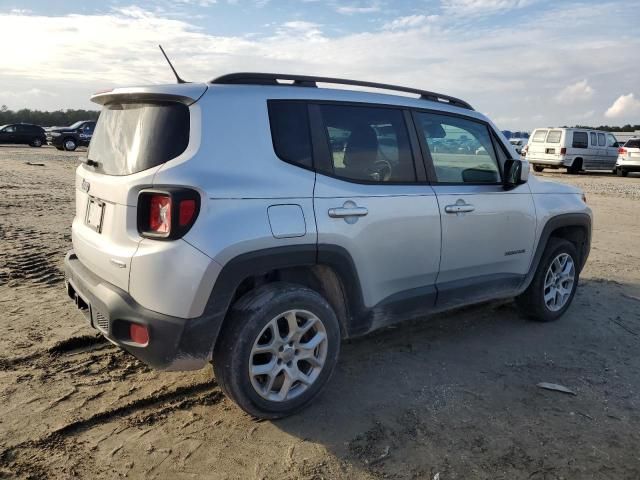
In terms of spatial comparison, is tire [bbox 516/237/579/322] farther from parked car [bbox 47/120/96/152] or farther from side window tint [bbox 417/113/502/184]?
parked car [bbox 47/120/96/152]

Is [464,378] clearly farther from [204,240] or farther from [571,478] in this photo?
[204,240]

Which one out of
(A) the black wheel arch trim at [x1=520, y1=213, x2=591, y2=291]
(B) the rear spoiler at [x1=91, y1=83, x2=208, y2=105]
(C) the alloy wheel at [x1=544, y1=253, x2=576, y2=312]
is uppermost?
(B) the rear spoiler at [x1=91, y1=83, x2=208, y2=105]

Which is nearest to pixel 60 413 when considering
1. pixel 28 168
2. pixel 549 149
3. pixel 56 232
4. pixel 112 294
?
pixel 112 294

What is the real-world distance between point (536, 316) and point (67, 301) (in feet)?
13.6

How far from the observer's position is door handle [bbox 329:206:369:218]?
10.4 ft

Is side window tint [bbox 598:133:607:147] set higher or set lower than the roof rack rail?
higher

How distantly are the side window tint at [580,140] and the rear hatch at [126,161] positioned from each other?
21591mm

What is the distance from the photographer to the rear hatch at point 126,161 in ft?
9.27

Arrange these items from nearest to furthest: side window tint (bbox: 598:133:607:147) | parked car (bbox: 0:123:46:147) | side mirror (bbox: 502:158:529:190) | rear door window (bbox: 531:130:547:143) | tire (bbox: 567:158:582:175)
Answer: side mirror (bbox: 502:158:529:190) → tire (bbox: 567:158:582:175) → rear door window (bbox: 531:130:547:143) → side window tint (bbox: 598:133:607:147) → parked car (bbox: 0:123:46:147)

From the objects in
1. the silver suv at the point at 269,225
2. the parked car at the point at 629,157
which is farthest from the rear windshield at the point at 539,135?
the silver suv at the point at 269,225

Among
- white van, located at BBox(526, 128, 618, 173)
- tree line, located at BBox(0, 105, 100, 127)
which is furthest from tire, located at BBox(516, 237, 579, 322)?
tree line, located at BBox(0, 105, 100, 127)

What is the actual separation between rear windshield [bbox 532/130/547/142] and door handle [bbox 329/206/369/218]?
21277 millimetres

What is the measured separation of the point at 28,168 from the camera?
18.4 m

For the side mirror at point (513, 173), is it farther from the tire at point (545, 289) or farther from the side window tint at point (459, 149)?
the tire at point (545, 289)
